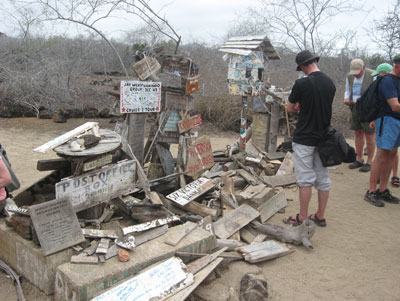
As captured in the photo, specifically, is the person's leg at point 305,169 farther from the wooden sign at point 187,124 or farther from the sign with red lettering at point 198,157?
the wooden sign at point 187,124

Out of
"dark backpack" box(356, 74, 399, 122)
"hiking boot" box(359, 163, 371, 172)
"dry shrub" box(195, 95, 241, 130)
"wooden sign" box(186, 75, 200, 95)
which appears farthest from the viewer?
"dry shrub" box(195, 95, 241, 130)

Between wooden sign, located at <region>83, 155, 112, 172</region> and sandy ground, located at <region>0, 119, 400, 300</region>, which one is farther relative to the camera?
wooden sign, located at <region>83, 155, 112, 172</region>

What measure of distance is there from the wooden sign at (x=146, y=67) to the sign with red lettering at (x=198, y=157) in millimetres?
1200

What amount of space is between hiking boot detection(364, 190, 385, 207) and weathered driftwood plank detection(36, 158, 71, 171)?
4.35 meters

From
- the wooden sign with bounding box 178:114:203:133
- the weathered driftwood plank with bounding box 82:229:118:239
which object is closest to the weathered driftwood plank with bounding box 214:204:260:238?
the weathered driftwood plank with bounding box 82:229:118:239

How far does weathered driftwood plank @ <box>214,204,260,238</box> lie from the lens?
13.5ft

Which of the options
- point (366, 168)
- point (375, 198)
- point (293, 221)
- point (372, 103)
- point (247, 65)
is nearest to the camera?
point (293, 221)

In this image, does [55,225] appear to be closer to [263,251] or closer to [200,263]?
[200,263]

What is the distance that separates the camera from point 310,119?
409 centimetres

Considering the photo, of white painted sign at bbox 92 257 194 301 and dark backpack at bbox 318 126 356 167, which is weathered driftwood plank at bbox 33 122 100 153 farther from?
dark backpack at bbox 318 126 356 167

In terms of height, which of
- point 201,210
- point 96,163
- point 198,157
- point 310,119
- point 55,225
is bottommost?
point 201,210

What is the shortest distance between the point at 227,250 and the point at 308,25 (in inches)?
431

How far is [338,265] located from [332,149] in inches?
49.8

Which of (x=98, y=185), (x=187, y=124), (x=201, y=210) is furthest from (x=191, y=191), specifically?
(x=98, y=185)
